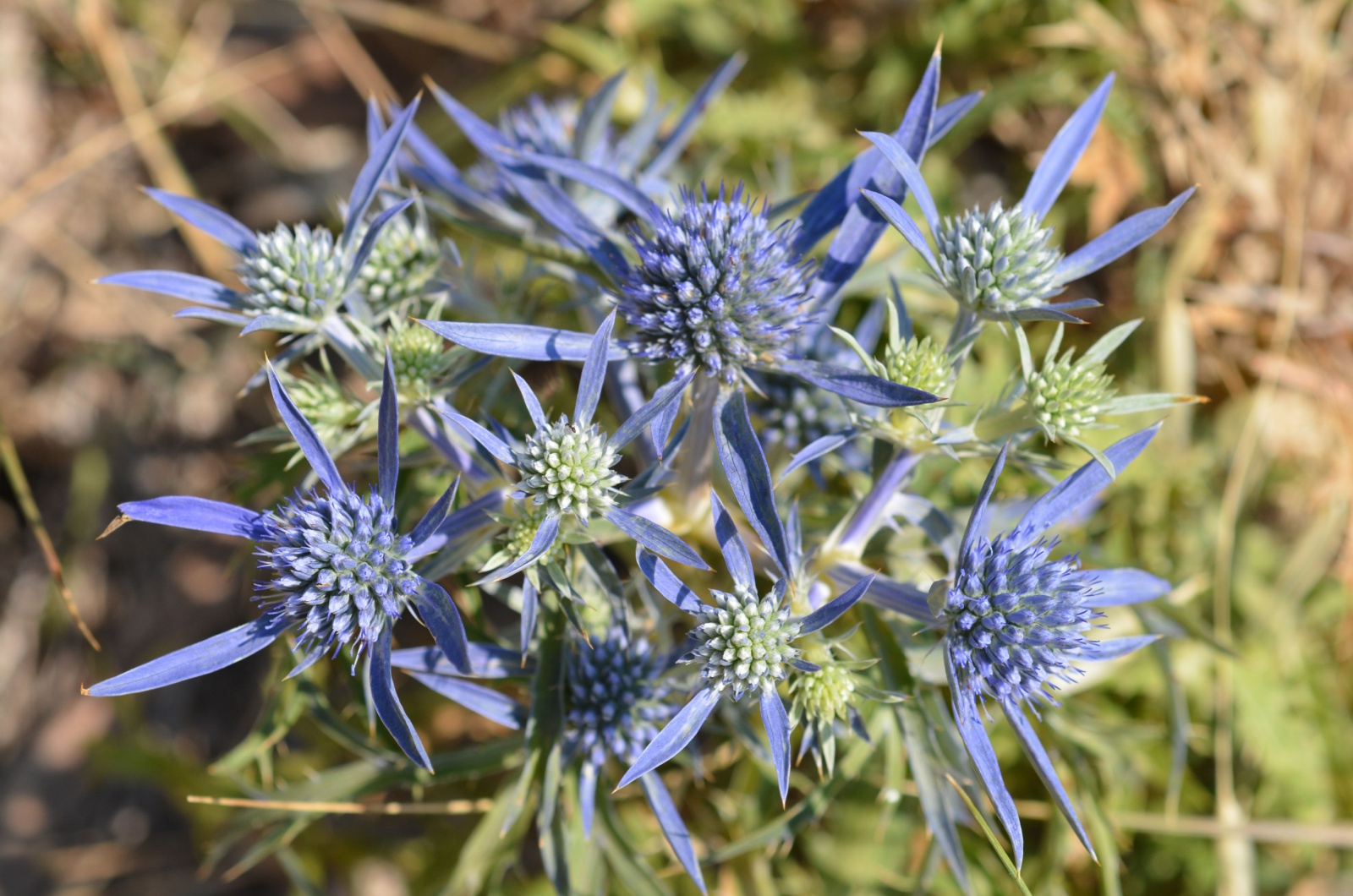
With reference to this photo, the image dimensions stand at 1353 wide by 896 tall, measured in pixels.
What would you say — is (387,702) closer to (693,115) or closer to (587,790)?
(587,790)

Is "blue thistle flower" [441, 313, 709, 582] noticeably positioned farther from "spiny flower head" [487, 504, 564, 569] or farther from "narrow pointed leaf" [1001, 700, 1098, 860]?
"narrow pointed leaf" [1001, 700, 1098, 860]

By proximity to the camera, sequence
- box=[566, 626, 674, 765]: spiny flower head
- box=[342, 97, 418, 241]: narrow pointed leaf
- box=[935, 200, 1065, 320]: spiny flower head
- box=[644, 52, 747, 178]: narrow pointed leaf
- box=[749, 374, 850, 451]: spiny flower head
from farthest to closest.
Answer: box=[644, 52, 747, 178]: narrow pointed leaf, box=[749, 374, 850, 451]: spiny flower head, box=[566, 626, 674, 765]: spiny flower head, box=[342, 97, 418, 241]: narrow pointed leaf, box=[935, 200, 1065, 320]: spiny flower head

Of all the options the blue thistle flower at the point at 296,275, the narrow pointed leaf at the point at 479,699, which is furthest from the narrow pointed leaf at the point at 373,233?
the narrow pointed leaf at the point at 479,699

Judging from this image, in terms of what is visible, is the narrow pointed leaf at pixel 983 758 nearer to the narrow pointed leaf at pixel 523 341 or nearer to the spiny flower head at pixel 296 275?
the narrow pointed leaf at pixel 523 341

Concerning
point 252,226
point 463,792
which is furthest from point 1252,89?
point 252,226

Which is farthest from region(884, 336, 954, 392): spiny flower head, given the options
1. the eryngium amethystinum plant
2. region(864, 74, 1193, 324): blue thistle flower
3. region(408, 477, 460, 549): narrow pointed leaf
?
region(408, 477, 460, 549): narrow pointed leaf

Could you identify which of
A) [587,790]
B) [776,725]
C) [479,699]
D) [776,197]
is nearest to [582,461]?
[776,725]
